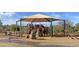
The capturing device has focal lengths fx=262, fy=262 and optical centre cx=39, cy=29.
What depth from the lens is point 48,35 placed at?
407cm

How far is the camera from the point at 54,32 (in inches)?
160

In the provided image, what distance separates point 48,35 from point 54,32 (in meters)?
0.10
